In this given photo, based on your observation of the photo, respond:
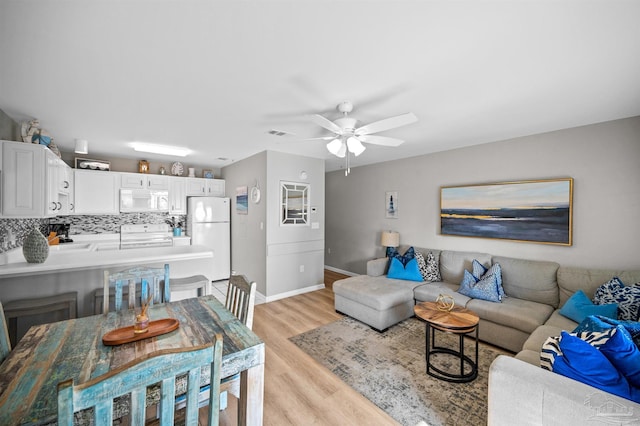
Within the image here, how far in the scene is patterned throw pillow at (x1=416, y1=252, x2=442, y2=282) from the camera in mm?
3783

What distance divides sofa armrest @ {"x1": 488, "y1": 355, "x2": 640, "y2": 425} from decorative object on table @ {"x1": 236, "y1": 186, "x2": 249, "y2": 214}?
4.14 meters

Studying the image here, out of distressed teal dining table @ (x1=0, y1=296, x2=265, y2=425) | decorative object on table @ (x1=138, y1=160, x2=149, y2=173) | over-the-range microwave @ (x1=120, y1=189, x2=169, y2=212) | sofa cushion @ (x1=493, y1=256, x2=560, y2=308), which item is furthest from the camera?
decorative object on table @ (x1=138, y1=160, x2=149, y2=173)

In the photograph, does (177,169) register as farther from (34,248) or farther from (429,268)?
(429,268)

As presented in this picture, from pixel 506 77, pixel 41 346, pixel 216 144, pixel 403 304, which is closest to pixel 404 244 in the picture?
pixel 403 304

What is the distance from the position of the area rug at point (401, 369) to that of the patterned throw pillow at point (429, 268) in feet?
2.25

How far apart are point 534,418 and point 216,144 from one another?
4136mm

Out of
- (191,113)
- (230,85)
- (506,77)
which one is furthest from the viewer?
(191,113)

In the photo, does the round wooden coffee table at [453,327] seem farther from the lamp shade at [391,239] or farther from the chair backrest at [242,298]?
the lamp shade at [391,239]

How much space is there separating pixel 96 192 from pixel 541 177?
661cm

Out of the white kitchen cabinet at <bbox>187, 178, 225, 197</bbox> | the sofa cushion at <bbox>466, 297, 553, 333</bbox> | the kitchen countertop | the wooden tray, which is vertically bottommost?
the sofa cushion at <bbox>466, 297, 553, 333</bbox>

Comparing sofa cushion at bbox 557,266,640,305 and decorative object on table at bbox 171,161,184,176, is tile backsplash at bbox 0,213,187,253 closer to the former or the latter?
decorative object on table at bbox 171,161,184,176

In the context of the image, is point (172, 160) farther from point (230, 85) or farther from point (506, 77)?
point (506, 77)

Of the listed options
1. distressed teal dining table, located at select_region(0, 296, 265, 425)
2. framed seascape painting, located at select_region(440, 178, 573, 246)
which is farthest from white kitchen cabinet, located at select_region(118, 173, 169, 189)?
framed seascape painting, located at select_region(440, 178, 573, 246)

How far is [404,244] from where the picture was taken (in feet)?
15.1
